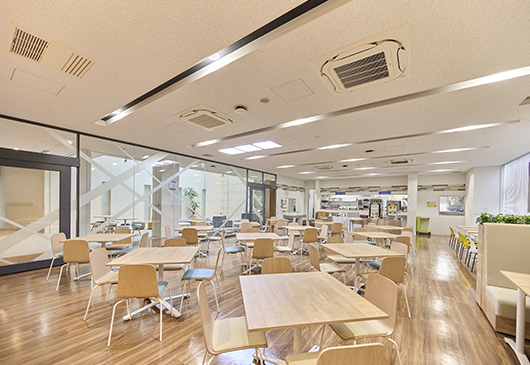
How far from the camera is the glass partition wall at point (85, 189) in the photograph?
471cm

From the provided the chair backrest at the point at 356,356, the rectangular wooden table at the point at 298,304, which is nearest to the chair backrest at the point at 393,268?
the rectangular wooden table at the point at 298,304

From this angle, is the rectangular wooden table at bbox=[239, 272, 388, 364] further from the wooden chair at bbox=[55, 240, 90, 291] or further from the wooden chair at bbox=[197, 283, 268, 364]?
the wooden chair at bbox=[55, 240, 90, 291]

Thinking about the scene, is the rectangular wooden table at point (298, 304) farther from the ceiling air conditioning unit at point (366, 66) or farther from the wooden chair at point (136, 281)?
the ceiling air conditioning unit at point (366, 66)

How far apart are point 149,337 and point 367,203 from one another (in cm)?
1321

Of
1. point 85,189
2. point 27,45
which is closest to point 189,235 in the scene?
point 85,189

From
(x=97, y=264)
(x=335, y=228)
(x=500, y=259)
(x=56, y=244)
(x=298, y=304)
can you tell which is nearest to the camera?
(x=298, y=304)

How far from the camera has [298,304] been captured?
1.72 meters

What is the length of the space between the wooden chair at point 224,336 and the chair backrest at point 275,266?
0.84m

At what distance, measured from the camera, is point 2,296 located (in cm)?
359

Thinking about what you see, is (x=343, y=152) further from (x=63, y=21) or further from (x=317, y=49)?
(x=63, y=21)

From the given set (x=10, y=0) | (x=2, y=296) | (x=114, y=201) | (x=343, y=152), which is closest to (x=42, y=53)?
(x=10, y=0)

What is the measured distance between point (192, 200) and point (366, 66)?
24.4 ft

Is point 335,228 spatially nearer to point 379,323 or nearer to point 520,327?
point 520,327

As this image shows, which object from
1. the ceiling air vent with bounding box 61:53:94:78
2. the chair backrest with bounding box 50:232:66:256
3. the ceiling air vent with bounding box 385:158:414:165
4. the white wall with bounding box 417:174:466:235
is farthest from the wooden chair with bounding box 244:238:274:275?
the white wall with bounding box 417:174:466:235
